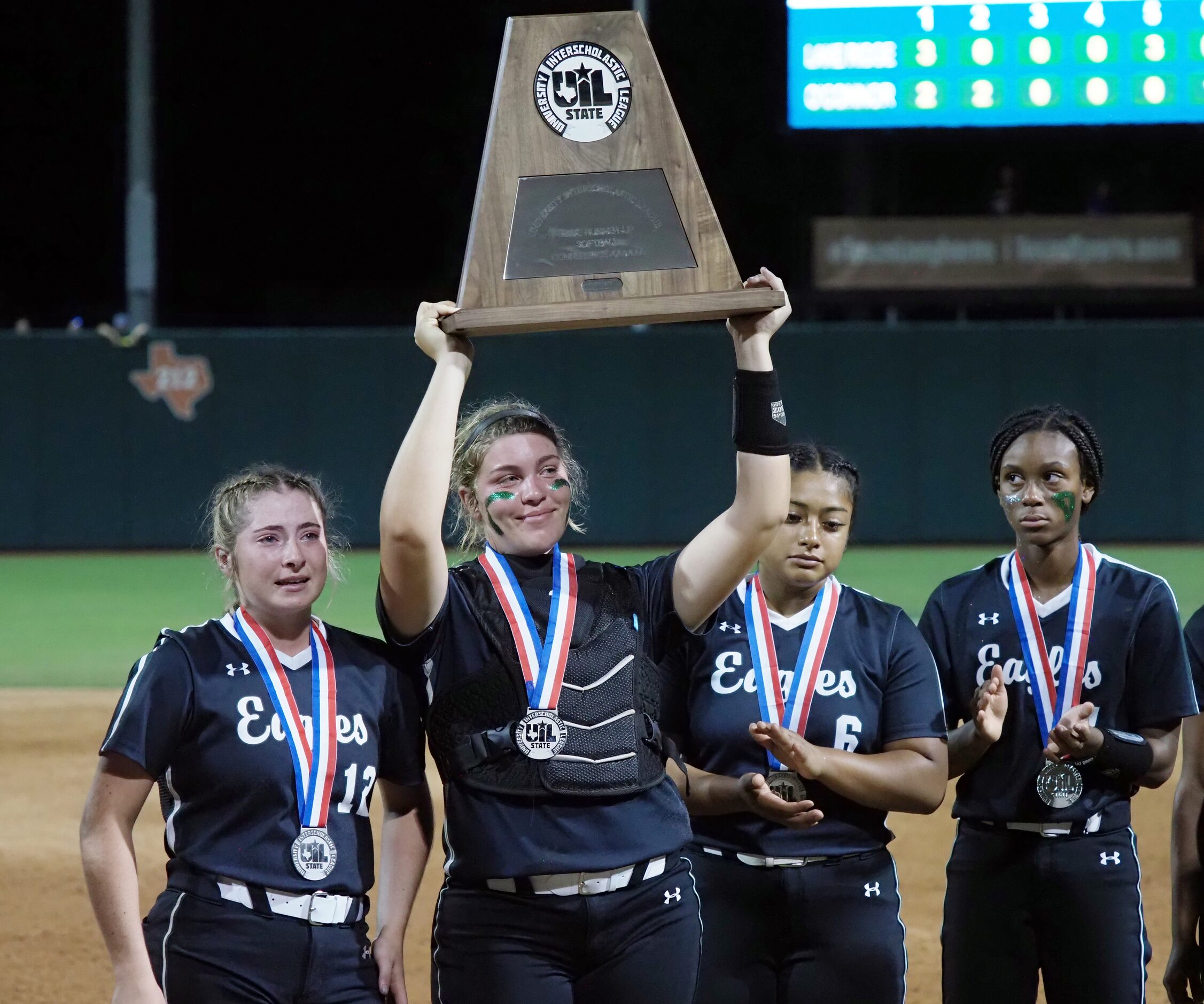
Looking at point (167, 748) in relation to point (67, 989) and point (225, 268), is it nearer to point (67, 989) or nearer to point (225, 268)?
point (67, 989)

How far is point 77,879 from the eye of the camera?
20.2 feet

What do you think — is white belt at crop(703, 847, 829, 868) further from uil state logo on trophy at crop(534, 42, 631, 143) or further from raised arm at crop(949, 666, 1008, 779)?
uil state logo on trophy at crop(534, 42, 631, 143)

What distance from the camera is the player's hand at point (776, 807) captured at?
Answer: 10.2 ft

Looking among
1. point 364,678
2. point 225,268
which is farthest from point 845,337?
point 364,678

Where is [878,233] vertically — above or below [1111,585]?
above

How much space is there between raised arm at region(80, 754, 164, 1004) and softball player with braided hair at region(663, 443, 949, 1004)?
120cm

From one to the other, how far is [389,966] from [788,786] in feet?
3.08

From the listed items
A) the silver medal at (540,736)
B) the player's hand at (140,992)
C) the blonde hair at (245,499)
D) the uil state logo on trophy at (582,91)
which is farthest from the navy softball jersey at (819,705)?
the player's hand at (140,992)

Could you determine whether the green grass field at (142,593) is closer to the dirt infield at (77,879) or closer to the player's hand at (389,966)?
the dirt infield at (77,879)

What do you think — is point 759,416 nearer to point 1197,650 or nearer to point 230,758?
point 230,758

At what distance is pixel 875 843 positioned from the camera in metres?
3.39

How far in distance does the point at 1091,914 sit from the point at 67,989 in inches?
137

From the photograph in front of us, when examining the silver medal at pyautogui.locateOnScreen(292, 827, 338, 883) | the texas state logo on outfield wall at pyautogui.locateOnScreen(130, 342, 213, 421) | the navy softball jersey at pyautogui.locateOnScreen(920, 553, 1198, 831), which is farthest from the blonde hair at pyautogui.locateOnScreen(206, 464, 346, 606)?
the texas state logo on outfield wall at pyautogui.locateOnScreen(130, 342, 213, 421)

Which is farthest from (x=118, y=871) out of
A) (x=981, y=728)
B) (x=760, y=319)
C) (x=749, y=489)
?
(x=981, y=728)
